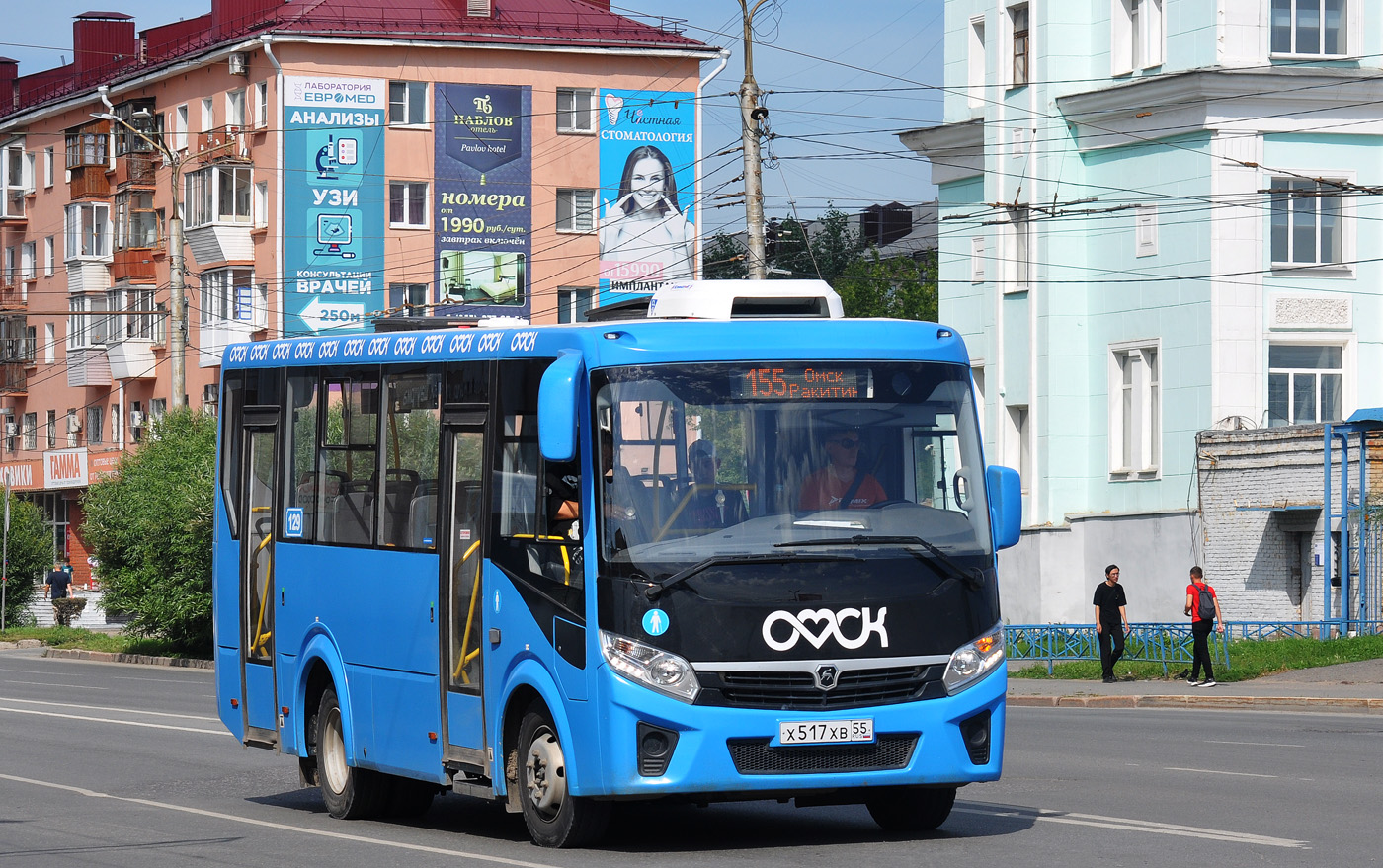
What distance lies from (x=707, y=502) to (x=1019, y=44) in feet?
112

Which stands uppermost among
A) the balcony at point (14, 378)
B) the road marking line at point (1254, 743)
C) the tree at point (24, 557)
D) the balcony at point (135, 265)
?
the balcony at point (135, 265)

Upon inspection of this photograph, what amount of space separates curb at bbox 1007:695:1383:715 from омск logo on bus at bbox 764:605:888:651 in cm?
1436

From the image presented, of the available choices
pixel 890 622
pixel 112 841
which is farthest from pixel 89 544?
pixel 890 622

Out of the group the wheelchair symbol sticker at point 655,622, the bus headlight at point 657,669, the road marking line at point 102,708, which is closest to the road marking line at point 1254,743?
the bus headlight at point 657,669

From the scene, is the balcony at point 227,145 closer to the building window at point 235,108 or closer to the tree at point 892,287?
the building window at point 235,108

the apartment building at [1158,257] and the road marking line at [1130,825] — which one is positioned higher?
the apartment building at [1158,257]

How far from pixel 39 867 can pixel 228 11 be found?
5765 cm

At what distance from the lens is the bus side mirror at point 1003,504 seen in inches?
463

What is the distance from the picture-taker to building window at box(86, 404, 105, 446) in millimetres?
75500

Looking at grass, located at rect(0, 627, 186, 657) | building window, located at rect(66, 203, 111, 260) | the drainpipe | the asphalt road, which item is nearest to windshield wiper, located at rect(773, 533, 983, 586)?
the asphalt road

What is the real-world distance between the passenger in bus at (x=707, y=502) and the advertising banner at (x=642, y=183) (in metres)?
52.8

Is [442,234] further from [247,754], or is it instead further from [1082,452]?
[247,754]

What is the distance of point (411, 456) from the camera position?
13211mm

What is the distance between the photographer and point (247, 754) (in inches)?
772
